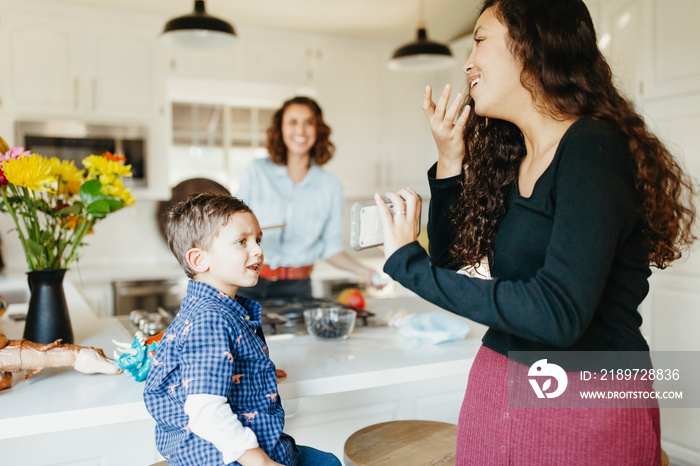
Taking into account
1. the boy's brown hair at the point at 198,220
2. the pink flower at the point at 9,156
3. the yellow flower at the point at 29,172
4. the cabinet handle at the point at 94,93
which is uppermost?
the cabinet handle at the point at 94,93

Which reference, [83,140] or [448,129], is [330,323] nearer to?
[448,129]

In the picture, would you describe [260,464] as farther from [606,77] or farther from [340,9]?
[340,9]

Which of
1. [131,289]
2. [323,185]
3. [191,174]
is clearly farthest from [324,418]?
[191,174]

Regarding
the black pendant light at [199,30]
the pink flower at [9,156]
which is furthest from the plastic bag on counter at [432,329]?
the black pendant light at [199,30]

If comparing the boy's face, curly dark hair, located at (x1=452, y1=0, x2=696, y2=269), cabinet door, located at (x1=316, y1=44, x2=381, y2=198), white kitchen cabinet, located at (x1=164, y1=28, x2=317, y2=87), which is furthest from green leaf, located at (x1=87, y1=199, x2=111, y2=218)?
cabinet door, located at (x1=316, y1=44, x2=381, y2=198)

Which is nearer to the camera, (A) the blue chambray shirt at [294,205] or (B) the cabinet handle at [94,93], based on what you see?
(A) the blue chambray shirt at [294,205]

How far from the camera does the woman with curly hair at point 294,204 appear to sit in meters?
2.51

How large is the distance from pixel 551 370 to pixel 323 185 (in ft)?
5.88

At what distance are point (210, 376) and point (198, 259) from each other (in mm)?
235

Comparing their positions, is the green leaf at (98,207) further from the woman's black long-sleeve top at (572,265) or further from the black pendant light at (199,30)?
the black pendant light at (199,30)

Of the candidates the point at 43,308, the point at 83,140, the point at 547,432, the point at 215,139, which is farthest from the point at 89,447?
the point at 215,139

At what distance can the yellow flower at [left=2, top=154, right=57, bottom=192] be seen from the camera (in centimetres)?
127

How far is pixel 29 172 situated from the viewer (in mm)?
1277

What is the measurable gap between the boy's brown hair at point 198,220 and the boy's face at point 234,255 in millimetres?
13
